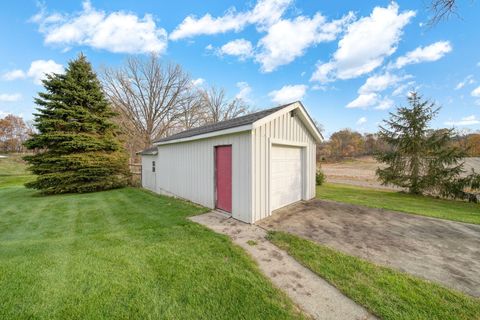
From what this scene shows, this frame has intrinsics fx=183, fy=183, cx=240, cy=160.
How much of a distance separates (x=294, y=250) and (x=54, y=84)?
13880mm

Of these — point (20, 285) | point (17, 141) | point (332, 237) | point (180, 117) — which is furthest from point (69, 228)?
point (17, 141)

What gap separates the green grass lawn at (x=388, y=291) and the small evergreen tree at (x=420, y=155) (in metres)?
10.6

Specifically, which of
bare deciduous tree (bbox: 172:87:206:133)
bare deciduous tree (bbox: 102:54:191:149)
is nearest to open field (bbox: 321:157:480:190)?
bare deciduous tree (bbox: 172:87:206:133)

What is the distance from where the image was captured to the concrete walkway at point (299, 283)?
82.0 inches

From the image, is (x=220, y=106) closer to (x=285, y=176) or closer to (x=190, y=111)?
(x=190, y=111)

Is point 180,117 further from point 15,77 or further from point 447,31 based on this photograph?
point 447,31

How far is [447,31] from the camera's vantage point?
234 inches

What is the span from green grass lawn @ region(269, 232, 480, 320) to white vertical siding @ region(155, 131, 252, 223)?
7.40 ft

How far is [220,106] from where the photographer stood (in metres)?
26.3

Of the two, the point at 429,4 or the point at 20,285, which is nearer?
the point at 20,285

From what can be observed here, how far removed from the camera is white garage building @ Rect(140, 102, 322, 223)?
502 centimetres

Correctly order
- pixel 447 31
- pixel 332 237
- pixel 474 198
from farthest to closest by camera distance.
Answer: pixel 474 198 < pixel 447 31 < pixel 332 237

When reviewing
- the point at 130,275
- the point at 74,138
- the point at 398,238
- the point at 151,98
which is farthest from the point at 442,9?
the point at 151,98

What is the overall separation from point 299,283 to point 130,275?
2.45 meters
